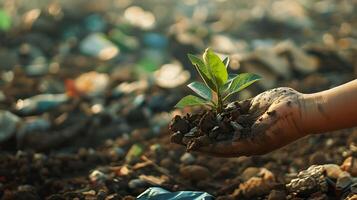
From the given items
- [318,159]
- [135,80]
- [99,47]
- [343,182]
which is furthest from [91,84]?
[343,182]

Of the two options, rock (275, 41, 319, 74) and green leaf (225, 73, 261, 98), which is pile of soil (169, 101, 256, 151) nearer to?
green leaf (225, 73, 261, 98)

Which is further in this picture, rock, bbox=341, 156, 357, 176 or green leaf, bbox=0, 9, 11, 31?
green leaf, bbox=0, 9, 11, 31

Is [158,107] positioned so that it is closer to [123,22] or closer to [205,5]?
[123,22]

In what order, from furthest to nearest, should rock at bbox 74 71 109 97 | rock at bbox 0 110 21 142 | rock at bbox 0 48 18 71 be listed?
rock at bbox 0 48 18 71
rock at bbox 74 71 109 97
rock at bbox 0 110 21 142

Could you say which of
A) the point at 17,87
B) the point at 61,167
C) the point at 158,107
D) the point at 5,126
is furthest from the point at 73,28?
the point at 61,167

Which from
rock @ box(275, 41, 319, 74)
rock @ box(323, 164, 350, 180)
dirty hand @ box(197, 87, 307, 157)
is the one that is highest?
rock @ box(275, 41, 319, 74)

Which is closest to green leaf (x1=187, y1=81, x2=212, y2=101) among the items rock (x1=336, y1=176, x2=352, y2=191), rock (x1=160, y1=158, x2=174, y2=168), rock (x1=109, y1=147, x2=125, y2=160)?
rock (x1=336, y1=176, x2=352, y2=191)

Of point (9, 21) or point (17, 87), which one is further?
point (9, 21)
